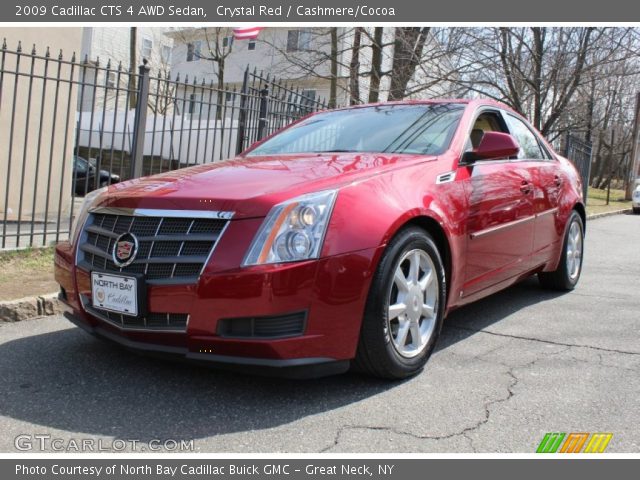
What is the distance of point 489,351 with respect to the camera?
150 inches

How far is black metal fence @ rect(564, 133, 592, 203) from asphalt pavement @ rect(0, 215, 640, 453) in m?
13.2

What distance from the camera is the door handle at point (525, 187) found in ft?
14.4

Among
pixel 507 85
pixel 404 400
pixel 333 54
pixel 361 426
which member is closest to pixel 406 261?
pixel 404 400

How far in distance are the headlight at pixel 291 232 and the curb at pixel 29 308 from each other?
2.17 m

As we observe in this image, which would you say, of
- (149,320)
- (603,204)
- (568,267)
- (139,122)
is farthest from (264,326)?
(603,204)

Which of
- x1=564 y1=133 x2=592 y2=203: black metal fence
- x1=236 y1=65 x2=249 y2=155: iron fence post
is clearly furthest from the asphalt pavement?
x1=564 y1=133 x2=592 y2=203: black metal fence

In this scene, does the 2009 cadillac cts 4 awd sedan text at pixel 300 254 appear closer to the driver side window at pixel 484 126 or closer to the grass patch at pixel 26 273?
the driver side window at pixel 484 126

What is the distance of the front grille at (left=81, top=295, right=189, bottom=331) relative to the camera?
2.77 metres

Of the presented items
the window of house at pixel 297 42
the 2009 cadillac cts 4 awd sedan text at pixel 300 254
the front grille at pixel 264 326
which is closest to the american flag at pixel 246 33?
the window of house at pixel 297 42

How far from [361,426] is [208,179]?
4.86 ft

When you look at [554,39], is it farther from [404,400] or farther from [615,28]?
[404,400]

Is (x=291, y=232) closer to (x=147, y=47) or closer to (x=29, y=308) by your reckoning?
(x=29, y=308)

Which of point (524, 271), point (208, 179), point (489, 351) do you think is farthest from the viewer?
point (524, 271)

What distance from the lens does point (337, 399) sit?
2973mm
